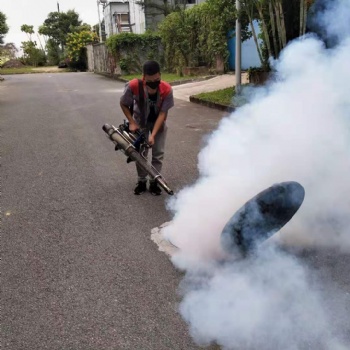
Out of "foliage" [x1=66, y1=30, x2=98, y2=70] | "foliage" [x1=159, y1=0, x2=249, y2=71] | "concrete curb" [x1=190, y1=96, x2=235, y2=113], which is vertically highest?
"foliage" [x1=66, y1=30, x2=98, y2=70]

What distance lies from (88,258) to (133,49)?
77.9 feet

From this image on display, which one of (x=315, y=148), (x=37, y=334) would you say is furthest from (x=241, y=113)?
(x=37, y=334)

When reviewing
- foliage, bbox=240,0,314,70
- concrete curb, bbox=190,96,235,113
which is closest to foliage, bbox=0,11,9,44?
concrete curb, bbox=190,96,235,113

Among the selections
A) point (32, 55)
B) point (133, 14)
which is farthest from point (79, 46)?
point (32, 55)

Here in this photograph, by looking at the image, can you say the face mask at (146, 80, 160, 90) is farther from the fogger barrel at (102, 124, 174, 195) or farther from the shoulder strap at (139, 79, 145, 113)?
the fogger barrel at (102, 124, 174, 195)

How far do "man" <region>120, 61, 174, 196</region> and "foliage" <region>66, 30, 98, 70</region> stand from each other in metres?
37.7

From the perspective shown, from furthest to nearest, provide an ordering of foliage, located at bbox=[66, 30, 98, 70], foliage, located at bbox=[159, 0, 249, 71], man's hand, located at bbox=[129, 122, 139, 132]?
foliage, located at bbox=[66, 30, 98, 70] → foliage, located at bbox=[159, 0, 249, 71] → man's hand, located at bbox=[129, 122, 139, 132]

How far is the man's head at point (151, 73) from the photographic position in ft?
12.7

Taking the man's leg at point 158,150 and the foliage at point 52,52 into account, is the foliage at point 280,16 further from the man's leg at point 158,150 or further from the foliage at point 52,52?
the foliage at point 52,52

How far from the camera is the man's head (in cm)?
387

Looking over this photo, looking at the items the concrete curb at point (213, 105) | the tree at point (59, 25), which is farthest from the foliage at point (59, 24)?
the concrete curb at point (213, 105)

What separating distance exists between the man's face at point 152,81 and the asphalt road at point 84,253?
3.98ft

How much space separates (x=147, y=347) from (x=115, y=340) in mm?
201

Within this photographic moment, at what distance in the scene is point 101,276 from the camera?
2.99 m
